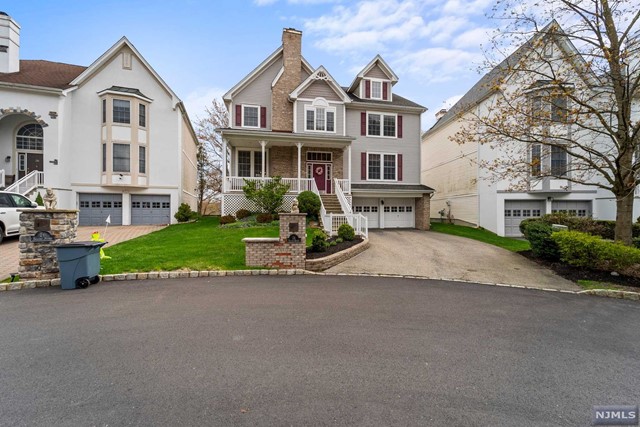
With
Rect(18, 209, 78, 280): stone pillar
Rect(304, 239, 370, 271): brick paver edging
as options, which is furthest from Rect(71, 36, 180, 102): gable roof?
Rect(304, 239, 370, 271): brick paver edging

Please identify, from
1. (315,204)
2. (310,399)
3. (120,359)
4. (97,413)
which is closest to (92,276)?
(120,359)

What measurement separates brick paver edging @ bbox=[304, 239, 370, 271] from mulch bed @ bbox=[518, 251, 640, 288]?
604 centimetres

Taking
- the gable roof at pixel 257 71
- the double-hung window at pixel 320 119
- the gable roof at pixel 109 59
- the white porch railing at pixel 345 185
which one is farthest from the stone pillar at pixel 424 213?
the gable roof at pixel 109 59

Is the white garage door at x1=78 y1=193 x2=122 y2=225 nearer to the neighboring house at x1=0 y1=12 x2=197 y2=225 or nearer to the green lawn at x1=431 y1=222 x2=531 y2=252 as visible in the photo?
the neighboring house at x1=0 y1=12 x2=197 y2=225

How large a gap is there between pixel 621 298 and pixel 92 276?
12022mm

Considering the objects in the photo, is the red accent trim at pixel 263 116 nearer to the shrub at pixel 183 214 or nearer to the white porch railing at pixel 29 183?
the shrub at pixel 183 214

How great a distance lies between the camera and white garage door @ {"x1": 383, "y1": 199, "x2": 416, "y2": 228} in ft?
62.2

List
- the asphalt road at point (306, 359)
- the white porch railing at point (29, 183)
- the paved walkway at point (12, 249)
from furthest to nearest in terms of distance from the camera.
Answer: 1. the white porch railing at point (29, 183)
2. the paved walkway at point (12, 249)
3. the asphalt road at point (306, 359)

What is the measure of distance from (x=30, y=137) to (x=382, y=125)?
21.5 m

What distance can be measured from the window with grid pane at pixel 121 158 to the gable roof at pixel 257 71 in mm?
6599

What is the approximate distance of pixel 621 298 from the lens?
21.7ft

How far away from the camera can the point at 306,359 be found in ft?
10.8

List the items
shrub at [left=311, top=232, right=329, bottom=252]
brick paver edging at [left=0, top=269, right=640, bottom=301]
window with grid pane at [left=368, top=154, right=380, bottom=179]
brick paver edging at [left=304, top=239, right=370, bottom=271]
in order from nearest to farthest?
brick paver edging at [left=0, top=269, right=640, bottom=301]
brick paver edging at [left=304, top=239, right=370, bottom=271]
shrub at [left=311, top=232, right=329, bottom=252]
window with grid pane at [left=368, top=154, right=380, bottom=179]

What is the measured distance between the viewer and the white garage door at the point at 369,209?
18828mm
